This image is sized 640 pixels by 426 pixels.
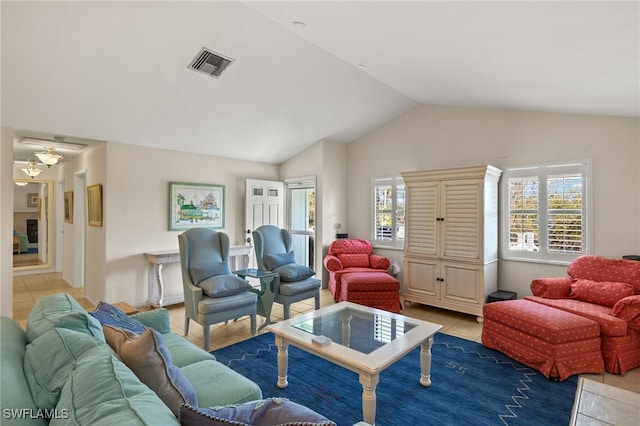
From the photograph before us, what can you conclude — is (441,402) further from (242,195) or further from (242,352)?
(242,195)

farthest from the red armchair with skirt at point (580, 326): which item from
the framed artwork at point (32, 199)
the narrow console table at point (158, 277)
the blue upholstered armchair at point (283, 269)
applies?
the framed artwork at point (32, 199)

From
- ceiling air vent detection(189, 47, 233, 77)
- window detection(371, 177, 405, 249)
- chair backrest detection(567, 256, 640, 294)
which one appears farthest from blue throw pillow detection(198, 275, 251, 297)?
chair backrest detection(567, 256, 640, 294)

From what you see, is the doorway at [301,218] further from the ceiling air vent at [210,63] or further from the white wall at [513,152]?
the ceiling air vent at [210,63]

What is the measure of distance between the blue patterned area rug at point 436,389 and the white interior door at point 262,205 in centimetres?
259

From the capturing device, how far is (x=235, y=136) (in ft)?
15.6

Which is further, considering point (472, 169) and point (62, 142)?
point (62, 142)

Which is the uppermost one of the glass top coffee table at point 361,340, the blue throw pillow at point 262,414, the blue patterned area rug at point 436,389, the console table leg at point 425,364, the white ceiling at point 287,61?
the white ceiling at point 287,61

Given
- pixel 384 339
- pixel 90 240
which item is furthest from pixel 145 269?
pixel 384 339

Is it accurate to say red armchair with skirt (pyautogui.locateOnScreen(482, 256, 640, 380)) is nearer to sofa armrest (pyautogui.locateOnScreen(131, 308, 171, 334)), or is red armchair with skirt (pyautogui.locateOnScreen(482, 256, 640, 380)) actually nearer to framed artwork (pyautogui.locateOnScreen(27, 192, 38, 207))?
sofa armrest (pyautogui.locateOnScreen(131, 308, 171, 334))

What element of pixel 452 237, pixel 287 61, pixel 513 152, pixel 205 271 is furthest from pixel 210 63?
pixel 513 152

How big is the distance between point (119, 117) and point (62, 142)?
130 centimetres

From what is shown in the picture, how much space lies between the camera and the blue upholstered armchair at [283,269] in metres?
3.89

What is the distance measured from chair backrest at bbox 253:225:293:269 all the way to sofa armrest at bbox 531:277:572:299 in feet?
9.92

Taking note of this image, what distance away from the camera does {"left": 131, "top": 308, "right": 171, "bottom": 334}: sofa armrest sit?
2.29 metres
